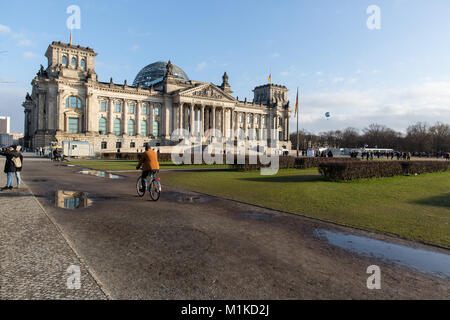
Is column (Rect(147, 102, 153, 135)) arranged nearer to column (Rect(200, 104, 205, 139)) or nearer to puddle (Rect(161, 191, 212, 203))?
column (Rect(200, 104, 205, 139))

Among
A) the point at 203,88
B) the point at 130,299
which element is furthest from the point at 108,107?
the point at 130,299

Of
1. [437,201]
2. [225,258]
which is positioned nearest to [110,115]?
[437,201]

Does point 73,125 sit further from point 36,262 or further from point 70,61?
point 36,262

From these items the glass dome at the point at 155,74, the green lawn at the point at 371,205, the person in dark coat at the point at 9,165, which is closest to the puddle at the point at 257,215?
the green lawn at the point at 371,205

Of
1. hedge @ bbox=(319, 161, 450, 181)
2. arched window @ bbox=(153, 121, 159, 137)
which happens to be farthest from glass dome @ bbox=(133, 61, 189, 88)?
hedge @ bbox=(319, 161, 450, 181)

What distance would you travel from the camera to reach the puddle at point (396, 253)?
5.17 meters

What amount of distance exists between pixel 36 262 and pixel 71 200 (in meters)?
6.86

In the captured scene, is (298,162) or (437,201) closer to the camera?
(437,201)

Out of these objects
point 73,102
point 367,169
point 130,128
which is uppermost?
point 73,102

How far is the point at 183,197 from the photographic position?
40.8ft

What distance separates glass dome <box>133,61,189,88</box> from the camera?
314 ft

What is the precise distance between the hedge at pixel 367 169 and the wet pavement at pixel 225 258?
10737 millimetres

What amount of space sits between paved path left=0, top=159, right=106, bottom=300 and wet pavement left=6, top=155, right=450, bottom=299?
0.81 feet
